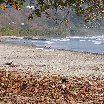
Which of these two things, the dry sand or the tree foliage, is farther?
the dry sand

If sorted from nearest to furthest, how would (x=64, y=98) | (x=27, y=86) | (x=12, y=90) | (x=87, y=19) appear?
(x=64, y=98) → (x=12, y=90) → (x=27, y=86) → (x=87, y=19)

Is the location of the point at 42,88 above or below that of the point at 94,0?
below

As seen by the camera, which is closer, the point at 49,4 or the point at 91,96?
the point at 91,96

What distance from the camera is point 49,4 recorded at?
45.6ft

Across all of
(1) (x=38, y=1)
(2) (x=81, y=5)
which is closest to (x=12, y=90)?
(1) (x=38, y=1)

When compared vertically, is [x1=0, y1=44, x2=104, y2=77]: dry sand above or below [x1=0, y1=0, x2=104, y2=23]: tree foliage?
below

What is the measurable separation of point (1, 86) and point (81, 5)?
4197 mm

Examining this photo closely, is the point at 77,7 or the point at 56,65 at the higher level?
the point at 77,7

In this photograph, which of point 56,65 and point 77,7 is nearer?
point 77,7

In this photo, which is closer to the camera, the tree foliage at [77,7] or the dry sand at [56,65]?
the tree foliage at [77,7]

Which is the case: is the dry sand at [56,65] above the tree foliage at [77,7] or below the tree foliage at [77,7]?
below

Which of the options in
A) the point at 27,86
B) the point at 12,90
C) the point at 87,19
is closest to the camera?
the point at 12,90

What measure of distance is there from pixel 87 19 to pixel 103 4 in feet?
4.29

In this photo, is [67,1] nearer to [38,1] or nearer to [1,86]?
[38,1]
